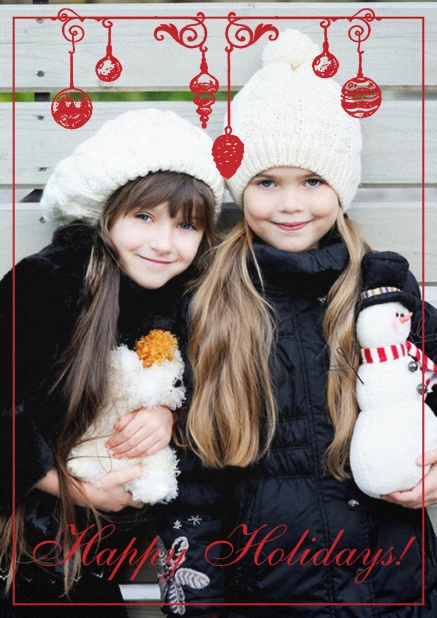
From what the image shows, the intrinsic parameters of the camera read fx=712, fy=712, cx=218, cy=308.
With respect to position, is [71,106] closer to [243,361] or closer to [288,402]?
[243,361]

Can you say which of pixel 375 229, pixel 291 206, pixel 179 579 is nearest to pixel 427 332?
pixel 375 229

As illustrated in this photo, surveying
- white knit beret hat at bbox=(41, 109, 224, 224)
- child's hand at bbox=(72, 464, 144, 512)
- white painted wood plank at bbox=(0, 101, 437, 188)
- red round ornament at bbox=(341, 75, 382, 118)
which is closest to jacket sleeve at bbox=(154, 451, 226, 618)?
child's hand at bbox=(72, 464, 144, 512)

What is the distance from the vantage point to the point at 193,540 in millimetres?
1561

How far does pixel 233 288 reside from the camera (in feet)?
5.23

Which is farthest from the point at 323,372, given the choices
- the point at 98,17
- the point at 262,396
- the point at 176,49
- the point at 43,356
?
the point at 98,17

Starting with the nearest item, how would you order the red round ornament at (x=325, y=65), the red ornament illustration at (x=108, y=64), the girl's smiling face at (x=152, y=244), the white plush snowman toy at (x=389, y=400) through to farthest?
1. the white plush snowman toy at (x=389, y=400)
2. the girl's smiling face at (x=152, y=244)
3. the red round ornament at (x=325, y=65)
4. the red ornament illustration at (x=108, y=64)

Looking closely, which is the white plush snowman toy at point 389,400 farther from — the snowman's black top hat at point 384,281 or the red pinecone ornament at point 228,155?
the red pinecone ornament at point 228,155

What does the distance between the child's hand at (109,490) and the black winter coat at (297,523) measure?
13cm

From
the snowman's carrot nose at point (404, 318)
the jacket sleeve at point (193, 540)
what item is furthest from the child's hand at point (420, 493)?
the jacket sleeve at point (193, 540)

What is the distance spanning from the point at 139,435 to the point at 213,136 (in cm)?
74

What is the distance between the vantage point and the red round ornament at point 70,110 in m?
1.71

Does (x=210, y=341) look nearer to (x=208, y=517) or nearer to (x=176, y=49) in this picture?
(x=208, y=517)

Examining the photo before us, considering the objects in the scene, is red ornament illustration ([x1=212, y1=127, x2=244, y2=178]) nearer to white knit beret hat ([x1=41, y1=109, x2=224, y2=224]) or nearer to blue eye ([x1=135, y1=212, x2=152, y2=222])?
white knit beret hat ([x1=41, y1=109, x2=224, y2=224])

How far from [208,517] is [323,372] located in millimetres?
409
